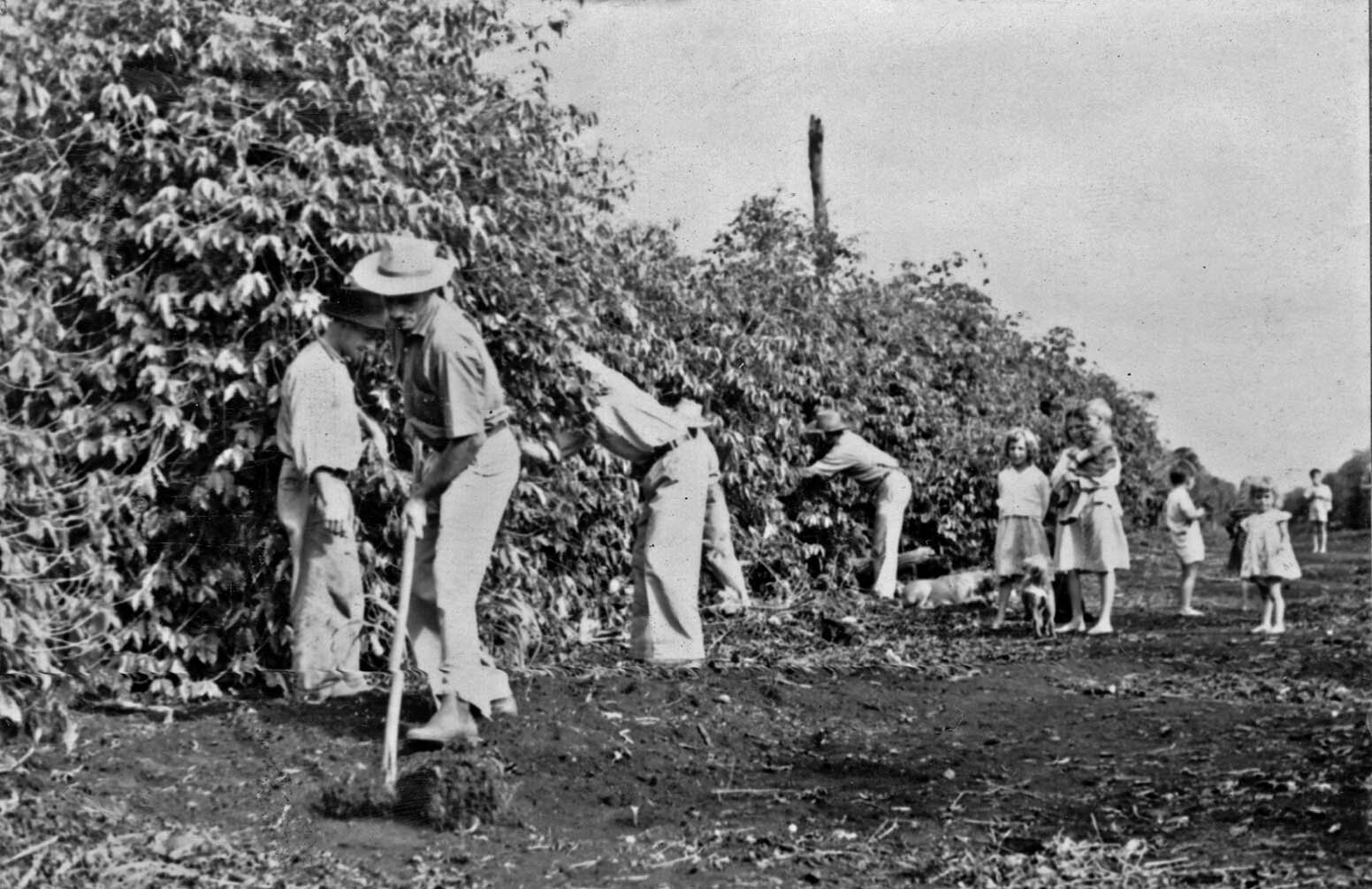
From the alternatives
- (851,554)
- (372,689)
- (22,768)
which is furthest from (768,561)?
(22,768)

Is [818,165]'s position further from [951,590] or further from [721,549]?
[721,549]

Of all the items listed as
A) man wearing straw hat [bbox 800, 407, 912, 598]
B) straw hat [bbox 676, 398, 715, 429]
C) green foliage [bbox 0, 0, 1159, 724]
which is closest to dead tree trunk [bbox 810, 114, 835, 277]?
man wearing straw hat [bbox 800, 407, 912, 598]

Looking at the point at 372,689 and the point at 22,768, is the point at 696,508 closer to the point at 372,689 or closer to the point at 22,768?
the point at 372,689

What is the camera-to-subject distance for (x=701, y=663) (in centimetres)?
775

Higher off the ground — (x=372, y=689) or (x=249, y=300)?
(x=249, y=300)

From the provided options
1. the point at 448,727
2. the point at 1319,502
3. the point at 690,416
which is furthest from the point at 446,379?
the point at 1319,502

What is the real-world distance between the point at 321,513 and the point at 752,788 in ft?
7.47

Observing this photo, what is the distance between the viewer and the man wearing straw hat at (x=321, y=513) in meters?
6.43

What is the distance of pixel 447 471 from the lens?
545 centimetres

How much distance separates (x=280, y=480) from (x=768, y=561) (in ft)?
22.8

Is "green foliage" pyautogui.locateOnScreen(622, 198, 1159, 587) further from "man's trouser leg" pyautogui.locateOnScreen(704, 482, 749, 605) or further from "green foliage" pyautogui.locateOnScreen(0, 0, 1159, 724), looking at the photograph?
"green foliage" pyautogui.locateOnScreen(0, 0, 1159, 724)

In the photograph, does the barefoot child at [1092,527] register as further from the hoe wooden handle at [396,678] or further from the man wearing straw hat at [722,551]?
the hoe wooden handle at [396,678]

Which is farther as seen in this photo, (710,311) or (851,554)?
(851,554)

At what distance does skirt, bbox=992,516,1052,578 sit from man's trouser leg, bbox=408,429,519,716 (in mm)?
6086
